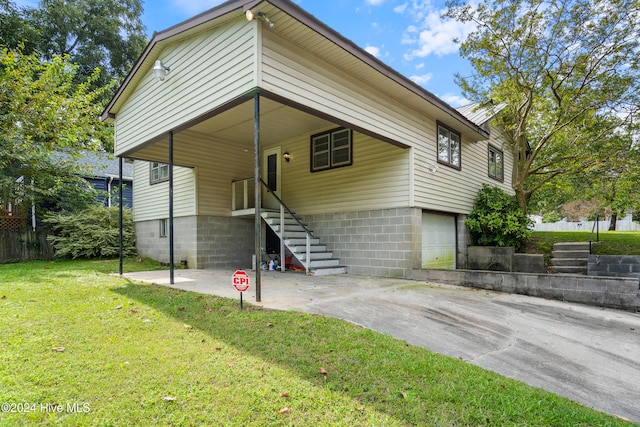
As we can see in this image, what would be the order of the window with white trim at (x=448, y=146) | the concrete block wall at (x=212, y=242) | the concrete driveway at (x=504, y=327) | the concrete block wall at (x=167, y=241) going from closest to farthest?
the concrete driveway at (x=504, y=327), the window with white trim at (x=448, y=146), the concrete block wall at (x=212, y=242), the concrete block wall at (x=167, y=241)

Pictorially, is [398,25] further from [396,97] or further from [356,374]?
[356,374]

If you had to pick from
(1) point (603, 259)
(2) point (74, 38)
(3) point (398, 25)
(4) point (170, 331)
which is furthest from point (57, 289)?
(2) point (74, 38)

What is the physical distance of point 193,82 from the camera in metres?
6.11

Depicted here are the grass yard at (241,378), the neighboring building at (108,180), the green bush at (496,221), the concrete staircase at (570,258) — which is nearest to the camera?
the grass yard at (241,378)

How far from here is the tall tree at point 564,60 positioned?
752cm

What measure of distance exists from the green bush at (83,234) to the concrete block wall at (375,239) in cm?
802

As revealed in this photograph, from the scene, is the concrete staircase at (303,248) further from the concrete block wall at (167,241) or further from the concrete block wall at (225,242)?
the concrete block wall at (167,241)

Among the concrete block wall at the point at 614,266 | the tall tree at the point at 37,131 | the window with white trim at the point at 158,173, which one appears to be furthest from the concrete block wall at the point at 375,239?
the tall tree at the point at 37,131

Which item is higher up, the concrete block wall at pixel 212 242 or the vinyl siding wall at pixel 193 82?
the vinyl siding wall at pixel 193 82

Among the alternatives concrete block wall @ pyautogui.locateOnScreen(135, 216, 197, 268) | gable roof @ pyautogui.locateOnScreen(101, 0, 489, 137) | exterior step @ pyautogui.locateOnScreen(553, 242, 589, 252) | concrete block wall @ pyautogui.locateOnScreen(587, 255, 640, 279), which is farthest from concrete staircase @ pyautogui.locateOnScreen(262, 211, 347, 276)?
exterior step @ pyautogui.locateOnScreen(553, 242, 589, 252)

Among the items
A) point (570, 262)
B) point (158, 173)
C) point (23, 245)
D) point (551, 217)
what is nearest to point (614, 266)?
point (570, 262)

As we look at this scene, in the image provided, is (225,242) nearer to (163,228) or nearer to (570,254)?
(163,228)

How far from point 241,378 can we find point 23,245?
1304 cm

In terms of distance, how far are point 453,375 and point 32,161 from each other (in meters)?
14.1
